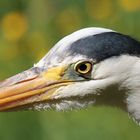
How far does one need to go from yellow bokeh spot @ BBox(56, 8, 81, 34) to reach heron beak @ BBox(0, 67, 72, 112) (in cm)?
213

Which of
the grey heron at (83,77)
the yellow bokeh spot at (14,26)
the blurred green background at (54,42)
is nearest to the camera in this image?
the grey heron at (83,77)

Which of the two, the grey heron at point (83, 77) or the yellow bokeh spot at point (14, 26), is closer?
the grey heron at point (83, 77)

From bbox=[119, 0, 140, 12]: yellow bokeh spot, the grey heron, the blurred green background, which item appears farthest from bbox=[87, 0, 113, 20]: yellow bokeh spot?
the grey heron

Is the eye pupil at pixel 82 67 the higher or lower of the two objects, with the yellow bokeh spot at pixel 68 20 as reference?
lower

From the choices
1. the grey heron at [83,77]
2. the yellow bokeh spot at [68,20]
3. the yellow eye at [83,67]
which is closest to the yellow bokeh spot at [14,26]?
the yellow bokeh spot at [68,20]

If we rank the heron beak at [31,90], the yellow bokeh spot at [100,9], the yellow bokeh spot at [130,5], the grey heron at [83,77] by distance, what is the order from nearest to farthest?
the grey heron at [83,77] < the heron beak at [31,90] < the yellow bokeh spot at [130,5] < the yellow bokeh spot at [100,9]

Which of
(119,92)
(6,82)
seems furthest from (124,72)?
(6,82)

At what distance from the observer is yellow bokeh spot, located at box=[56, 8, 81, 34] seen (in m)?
7.00

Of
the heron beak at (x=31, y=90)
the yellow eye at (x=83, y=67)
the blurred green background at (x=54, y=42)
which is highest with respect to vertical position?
the blurred green background at (x=54, y=42)

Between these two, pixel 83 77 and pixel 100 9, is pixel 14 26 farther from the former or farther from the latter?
pixel 83 77

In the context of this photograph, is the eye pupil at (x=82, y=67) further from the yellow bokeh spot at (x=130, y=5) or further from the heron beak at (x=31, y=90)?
the yellow bokeh spot at (x=130, y=5)

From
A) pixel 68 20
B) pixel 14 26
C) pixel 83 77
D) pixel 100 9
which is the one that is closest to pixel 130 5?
pixel 100 9

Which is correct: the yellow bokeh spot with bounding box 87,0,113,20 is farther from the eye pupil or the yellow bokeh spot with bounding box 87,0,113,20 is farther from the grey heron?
the eye pupil

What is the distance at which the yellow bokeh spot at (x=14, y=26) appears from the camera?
7.10 m
